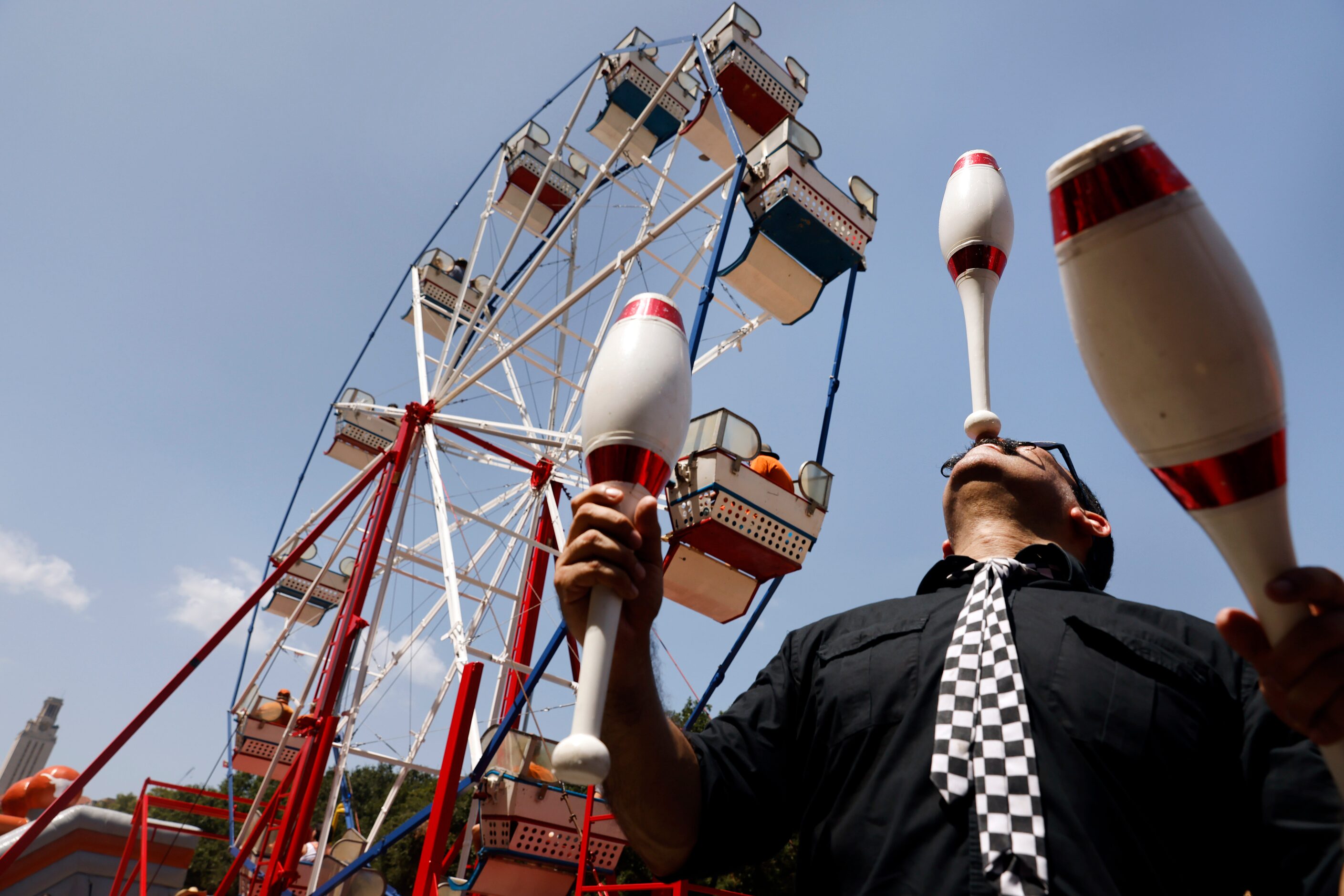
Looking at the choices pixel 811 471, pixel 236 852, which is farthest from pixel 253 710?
pixel 811 471

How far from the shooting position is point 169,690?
692 cm

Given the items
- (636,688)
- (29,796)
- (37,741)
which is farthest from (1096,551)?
(37,741)

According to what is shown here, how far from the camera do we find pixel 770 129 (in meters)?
9.23

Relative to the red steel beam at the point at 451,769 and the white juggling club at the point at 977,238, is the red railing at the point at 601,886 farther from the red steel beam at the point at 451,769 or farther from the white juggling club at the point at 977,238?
the white juggling club at the point at 977,238

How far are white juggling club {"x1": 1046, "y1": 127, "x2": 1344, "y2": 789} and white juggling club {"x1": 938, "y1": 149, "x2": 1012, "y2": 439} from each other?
97 centimetres

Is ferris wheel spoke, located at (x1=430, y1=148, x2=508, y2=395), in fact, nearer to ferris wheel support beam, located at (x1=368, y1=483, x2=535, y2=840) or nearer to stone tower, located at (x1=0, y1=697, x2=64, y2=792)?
ferris wheel support beam, located at (x1=368, y1=483, x2=535, y2=840)

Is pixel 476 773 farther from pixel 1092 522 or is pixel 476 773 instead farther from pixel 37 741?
pixel 37 741

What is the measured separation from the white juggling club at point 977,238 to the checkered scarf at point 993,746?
0.63 metres

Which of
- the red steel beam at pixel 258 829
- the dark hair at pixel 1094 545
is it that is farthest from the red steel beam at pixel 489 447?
the dark hair at pixel 1094 545

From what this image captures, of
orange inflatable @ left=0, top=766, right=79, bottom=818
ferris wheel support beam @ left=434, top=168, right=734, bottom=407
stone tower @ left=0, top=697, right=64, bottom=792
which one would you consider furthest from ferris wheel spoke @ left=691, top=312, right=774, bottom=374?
stone tower @ left=0, top=697, right=64, bottom=792

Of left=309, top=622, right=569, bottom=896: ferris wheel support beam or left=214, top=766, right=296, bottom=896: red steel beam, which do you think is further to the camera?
left=214, top=766, right=296, bottom=896: red steel beam

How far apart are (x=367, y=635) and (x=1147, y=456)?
7048 mm

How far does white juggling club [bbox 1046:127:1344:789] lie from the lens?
2.08 ft

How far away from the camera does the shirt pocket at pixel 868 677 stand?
1.22 metres
